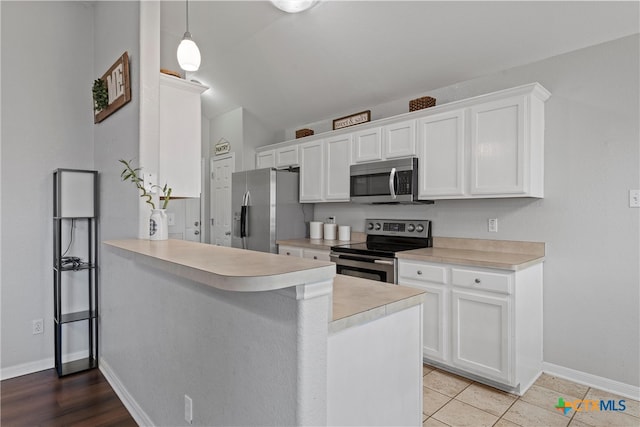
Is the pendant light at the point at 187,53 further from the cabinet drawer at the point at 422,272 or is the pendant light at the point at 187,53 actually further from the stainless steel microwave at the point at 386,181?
the cabinet drawer at the point at 422,272

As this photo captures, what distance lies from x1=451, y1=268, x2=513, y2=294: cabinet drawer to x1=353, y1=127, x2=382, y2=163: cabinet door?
1424 mm

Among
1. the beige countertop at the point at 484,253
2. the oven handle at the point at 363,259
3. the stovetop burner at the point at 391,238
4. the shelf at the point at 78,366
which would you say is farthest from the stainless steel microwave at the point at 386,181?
the shelf at the point at 78,366

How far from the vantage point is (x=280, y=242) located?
4.20 meters

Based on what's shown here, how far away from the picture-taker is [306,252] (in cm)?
384

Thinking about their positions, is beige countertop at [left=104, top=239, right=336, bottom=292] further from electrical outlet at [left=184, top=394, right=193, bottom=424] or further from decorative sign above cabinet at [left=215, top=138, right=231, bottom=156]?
decorative sign above cabinet at [left=215, top=138, right=231, bottom=156]

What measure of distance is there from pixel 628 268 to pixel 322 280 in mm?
2552

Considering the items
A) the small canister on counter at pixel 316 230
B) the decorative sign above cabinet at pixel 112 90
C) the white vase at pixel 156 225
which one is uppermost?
the decorative sign above cabinet at pixel 112 90

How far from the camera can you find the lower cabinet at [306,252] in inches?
143

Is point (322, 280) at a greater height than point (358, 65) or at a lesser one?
lesser

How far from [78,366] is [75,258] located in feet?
2.81

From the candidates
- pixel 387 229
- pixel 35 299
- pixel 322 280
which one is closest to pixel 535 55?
pixel 387 229

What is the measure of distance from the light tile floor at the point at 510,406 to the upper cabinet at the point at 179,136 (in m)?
2.21

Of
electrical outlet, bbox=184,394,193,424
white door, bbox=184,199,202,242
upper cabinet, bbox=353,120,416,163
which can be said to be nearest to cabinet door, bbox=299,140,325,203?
upper cabinet, bbox=353,120,416,163

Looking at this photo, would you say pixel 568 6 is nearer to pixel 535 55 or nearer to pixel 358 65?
pixel 535 55
